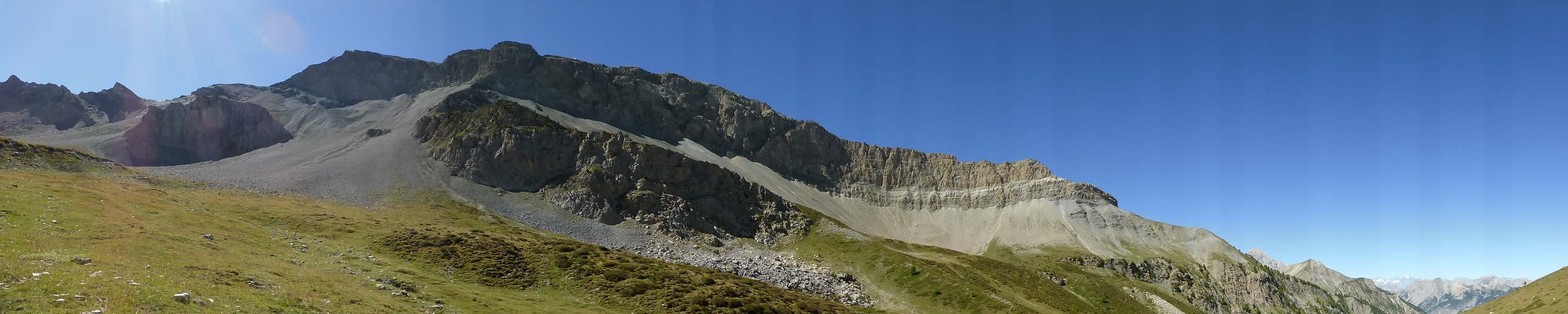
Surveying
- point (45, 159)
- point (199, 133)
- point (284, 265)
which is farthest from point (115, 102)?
point (284, 265)

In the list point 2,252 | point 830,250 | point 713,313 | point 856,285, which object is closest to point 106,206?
point 2,252

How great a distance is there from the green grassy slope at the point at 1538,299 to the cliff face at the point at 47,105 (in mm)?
289394

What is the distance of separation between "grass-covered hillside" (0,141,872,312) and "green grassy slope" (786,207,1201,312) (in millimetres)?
25994

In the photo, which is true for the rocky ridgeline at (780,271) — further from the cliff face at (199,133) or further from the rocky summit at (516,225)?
the cliff face at (199,133)

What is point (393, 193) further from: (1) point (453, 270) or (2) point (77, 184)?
(1) point (453, 270)

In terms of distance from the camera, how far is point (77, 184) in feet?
227

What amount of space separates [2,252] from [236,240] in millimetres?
25261

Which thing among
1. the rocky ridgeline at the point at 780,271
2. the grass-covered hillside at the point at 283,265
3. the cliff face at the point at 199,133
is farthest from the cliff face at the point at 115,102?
the rocky ridgeline at the point at 780,271

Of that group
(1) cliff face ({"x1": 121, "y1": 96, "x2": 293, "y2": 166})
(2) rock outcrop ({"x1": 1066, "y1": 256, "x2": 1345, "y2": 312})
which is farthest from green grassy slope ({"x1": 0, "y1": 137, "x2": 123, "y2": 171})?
(2) rock outcrop ({"x1": 1066, "y1": 256, "x2": 1345, "y2": 312})

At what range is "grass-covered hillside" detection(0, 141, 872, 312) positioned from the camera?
25.4 meters

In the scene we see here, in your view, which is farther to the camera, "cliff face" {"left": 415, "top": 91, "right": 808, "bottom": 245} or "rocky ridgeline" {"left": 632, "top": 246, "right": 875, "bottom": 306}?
"cliff face" {"left": 415, "top": 91, "right": 808, "bottom": 245}

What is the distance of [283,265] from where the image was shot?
39906mm

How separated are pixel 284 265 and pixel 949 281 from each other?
78816 millimetres

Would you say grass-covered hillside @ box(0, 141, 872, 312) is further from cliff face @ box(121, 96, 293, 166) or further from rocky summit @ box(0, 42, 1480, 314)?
cliff face @ box(121, 96, 293, 166)
